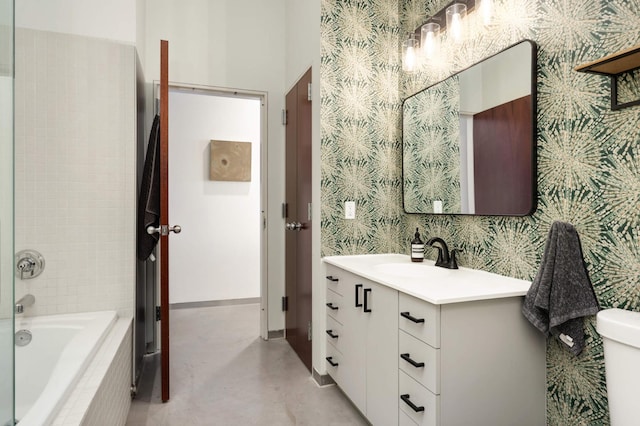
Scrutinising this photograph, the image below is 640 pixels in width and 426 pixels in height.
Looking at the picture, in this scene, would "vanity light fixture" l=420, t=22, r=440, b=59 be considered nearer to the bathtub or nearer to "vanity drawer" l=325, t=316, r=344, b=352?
"vanity drawer" l=325, t=316, r=344, b=352

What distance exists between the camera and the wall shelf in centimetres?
117

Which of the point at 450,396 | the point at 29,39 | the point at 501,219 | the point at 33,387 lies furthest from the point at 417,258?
the point at 29,39

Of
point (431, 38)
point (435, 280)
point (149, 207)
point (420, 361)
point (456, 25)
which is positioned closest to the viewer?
point (420, 361)

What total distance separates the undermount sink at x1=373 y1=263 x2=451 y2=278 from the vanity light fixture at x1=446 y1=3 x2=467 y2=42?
121cm

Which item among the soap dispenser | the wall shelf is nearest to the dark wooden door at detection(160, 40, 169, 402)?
the soap dispenser

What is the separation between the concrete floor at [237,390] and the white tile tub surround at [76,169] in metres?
0.59

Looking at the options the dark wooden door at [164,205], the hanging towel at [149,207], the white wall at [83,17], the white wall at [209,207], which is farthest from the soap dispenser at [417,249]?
the white wall at [209,207]

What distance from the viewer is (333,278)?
7.60 feet

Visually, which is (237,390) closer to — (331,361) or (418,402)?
(331,361)

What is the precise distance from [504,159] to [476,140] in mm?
210

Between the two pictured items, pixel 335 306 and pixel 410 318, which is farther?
pixel 335 306

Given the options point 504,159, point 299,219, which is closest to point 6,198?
point 504,159

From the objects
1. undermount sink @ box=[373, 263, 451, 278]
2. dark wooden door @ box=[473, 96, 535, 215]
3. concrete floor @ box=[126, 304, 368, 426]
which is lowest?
concrete floor @ box=[126, 304, 368, 426]

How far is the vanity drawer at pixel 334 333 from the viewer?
224 cm
